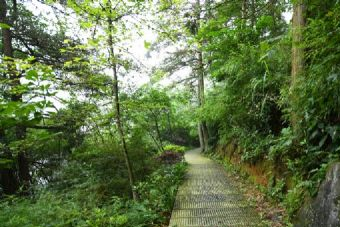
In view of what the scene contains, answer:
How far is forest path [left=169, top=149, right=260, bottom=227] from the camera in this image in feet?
12.4

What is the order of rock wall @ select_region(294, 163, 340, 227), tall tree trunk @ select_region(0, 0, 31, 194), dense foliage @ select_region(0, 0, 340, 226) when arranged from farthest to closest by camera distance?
tall tree trunk @ select_region(0, 0, 31, 194), dense foliage @ select_region(0, 0, 340, 226), rock wall @ select_region(294, 163, 340, 227)

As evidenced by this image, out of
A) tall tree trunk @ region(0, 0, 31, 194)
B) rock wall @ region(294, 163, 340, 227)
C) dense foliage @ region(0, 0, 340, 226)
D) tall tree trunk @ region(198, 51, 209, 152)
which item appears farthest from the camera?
tall tree trunk @ region(198, 51, 209, 152)

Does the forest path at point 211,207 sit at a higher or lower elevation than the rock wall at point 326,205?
lower

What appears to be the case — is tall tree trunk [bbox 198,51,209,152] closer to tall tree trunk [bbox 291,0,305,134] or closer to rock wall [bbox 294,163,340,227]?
tall tree trunk [bbox 291,0,305,134]

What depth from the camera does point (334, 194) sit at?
2.40m

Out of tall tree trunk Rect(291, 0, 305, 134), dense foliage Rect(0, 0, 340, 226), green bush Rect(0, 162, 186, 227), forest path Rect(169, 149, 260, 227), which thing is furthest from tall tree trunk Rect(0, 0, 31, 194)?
tall tree trunk Rect(291, 0, 305, 134)

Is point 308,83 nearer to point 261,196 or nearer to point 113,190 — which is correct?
point 261,196

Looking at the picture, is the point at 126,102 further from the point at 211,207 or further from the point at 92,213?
the point at 211,207

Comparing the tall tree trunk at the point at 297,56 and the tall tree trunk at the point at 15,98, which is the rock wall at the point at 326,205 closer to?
the tall tree trunk at the point at 297,56

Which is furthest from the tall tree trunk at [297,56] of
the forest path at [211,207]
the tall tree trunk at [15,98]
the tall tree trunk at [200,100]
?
the tall tree trunk at [200,100]

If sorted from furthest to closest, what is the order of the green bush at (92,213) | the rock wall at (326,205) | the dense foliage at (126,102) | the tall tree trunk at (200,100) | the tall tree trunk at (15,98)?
the tall tree trunk at (200,100) → the tall tree trunk at (15,98) → the green bush at (92,213) → the dense foliage at (126,102) → the rock wall at (326,205)

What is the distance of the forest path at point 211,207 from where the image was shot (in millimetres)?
3770

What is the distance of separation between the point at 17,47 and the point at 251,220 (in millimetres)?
7601

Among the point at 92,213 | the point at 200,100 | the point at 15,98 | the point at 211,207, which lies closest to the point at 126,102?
the point at 92,213
